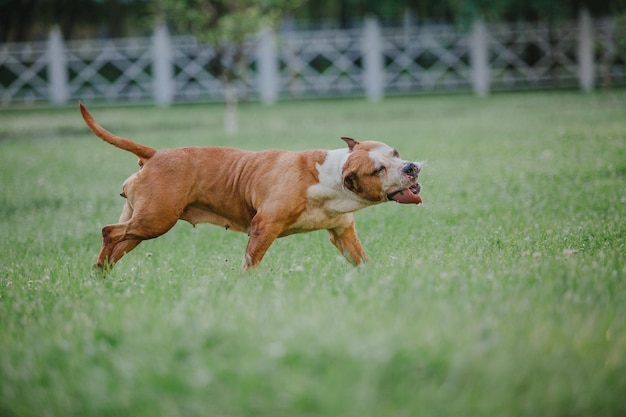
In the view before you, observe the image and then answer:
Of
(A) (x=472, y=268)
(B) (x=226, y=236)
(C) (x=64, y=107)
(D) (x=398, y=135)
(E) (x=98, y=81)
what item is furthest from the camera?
(E) (x=98, y=81)

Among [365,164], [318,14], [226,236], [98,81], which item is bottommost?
[226,236]

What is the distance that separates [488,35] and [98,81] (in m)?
17.9

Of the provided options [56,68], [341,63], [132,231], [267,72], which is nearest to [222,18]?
[267,72]

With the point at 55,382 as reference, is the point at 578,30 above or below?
above

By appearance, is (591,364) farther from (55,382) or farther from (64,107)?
(64,107)

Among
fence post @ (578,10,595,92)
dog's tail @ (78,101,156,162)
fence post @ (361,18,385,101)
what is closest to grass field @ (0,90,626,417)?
dog's tail @ (78,101,156,162)

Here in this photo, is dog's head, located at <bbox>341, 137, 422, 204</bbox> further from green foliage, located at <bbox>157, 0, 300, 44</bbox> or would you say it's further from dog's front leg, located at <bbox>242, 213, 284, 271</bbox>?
green foliage, located at <bbox>157, 0, 300, 44</bbox>

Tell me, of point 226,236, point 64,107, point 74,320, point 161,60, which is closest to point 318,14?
point 161,60

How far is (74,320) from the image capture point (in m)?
4.30

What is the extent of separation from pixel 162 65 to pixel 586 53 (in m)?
18.5

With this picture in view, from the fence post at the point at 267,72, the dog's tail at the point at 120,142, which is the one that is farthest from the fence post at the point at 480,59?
the dog's tail at the point at 120,142

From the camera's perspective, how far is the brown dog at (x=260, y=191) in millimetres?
5566

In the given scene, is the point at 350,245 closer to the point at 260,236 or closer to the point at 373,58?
the point at 260,236

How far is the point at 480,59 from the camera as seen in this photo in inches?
1371
